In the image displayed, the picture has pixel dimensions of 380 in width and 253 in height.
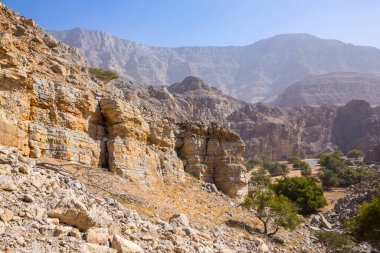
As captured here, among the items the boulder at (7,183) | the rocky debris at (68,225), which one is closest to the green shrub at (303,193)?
the rocky debris at (68,225)

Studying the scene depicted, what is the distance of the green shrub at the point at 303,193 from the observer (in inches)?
1496

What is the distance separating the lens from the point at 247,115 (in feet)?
387

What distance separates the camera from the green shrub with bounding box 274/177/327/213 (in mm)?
38000

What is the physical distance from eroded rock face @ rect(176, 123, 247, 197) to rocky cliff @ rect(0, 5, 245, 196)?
383 centimetres

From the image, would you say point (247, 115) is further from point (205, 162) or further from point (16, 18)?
point (16, 18)

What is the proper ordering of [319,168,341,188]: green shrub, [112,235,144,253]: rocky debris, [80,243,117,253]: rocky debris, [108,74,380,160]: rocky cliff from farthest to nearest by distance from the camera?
1. [108,74,380,160]: rocky cliff
2. [319,168,341,188]: green shrub
3. [112,235,144,253]: rocky debris
4. [80,243,117,253]: rocky debris

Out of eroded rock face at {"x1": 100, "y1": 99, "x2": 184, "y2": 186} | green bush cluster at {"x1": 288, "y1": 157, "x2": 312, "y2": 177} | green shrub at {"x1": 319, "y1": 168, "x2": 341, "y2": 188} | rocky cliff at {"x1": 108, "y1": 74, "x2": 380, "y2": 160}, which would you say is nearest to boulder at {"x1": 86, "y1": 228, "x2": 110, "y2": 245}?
eroded rock face at {"x1": 100, "y1": 99, "x2": 184, "y2": 186}

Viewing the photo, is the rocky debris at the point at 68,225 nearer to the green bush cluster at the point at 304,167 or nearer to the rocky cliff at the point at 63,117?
the rocky cliff at the point at 63,117

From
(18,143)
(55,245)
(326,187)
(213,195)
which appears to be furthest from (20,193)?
(326,187)

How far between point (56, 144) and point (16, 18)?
851 cm

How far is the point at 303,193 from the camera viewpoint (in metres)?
38.7

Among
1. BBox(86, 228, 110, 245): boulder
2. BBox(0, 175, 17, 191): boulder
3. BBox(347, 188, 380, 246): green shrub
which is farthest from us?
BBox(347, 188, 380, 246): green shrub

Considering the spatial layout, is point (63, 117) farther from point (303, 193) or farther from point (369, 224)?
point (303, 193)

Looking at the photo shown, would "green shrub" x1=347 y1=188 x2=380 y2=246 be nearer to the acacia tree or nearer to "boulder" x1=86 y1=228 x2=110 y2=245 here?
the acacia tree
